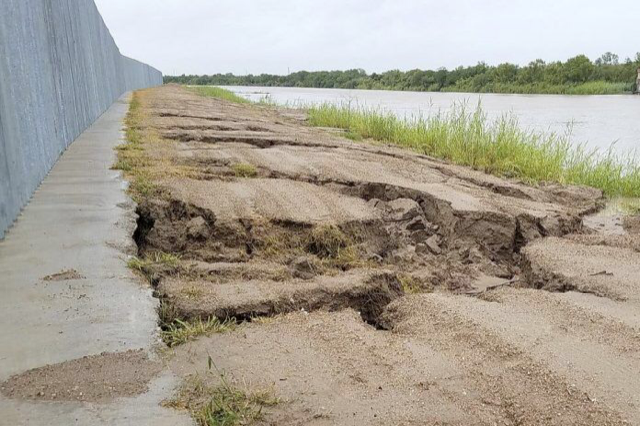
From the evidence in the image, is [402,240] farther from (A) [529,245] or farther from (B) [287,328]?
(B) [287,328]

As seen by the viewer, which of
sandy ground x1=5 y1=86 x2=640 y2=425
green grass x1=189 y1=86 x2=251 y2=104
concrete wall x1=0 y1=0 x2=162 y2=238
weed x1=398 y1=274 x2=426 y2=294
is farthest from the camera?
green grass x1=189 y1=86 x2=251 y2=104

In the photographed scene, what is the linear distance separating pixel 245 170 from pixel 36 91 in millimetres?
1651

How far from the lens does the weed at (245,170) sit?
4684mm

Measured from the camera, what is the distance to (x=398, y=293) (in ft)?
8.66

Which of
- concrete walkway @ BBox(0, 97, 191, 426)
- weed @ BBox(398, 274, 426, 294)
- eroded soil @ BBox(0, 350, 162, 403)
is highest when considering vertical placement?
concrete walkway @ BBox(0, 97, 191, 426)

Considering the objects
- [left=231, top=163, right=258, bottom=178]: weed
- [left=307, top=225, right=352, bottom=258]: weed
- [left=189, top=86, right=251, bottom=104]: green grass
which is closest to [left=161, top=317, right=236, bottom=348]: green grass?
[left=307, top=225, right=352, bottom=258]: weed

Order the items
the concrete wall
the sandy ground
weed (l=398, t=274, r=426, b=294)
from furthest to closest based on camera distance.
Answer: the concrete wall, weed (l=398, t=274, r=426, b=294), the sandy ground

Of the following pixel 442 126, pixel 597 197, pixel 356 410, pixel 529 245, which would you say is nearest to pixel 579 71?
pixel 442 126

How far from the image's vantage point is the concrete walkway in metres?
1.48

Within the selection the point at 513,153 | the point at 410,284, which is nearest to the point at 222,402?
the point at 410,284

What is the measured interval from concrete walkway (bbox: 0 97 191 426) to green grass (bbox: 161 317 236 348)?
0.06m

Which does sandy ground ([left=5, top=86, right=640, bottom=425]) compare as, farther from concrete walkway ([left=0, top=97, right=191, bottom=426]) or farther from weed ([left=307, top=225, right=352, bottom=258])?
concrete walkway ([left=0, top=97, right=191, bottom=426])

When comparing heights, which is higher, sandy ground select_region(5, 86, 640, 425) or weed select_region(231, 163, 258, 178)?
weed select_region(231, 163, 258, 178)

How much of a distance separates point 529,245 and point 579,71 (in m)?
34.1
